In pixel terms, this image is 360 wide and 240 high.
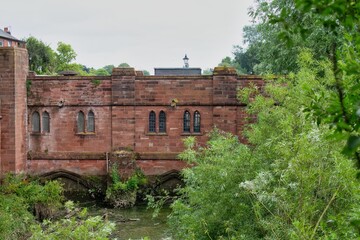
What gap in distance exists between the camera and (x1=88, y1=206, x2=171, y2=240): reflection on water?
15625mm

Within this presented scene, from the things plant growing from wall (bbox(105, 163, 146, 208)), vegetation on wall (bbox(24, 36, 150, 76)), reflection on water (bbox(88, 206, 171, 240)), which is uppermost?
vegetation on wall (bbox(24, 36, 150, 76))

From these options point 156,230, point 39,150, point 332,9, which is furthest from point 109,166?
point 332,9

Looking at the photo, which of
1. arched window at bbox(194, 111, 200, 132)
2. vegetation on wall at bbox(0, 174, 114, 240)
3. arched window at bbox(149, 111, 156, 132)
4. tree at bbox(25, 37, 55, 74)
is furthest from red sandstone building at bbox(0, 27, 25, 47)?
vegetation on wall at bbox(0, 174, 114, 240)

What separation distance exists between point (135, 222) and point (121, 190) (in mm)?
2194

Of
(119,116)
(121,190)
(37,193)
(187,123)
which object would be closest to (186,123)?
(187,123)

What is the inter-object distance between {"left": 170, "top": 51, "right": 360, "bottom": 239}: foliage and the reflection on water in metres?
5.83

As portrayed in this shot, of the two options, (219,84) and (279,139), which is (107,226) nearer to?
(279,139)

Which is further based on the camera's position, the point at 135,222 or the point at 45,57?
the point at 45,57

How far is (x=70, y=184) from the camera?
811 inches

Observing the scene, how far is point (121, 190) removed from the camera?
62.2 ft

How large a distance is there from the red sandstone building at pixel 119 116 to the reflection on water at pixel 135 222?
240cm

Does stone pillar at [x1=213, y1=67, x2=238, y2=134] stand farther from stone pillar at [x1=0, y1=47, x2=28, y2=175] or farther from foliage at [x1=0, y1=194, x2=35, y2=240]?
foliage at [x1=0, y1=194, x2=35, y2=240]

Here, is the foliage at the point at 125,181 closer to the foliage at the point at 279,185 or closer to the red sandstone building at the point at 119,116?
the red sandstone building at the point at 119,116

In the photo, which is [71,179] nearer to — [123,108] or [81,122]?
[81,122]
